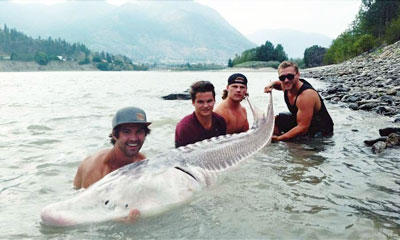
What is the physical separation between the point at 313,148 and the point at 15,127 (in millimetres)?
6318

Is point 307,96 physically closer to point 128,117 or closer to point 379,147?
point 379,147

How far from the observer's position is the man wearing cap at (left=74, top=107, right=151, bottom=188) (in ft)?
10.3

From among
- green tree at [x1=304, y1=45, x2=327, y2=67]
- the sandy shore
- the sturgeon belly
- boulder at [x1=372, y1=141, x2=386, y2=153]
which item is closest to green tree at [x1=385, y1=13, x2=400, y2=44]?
boulder at [x1=372, y1=141, x2=386, y2=153]

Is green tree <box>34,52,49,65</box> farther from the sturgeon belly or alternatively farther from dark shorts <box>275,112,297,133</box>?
the sturgeon belly

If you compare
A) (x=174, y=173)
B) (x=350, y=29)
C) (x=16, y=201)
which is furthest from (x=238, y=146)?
(x=350, y=29)

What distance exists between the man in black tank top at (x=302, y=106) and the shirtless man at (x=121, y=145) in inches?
119

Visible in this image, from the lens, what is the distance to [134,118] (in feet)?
10.3

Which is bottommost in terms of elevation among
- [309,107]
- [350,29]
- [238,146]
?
[238,146]

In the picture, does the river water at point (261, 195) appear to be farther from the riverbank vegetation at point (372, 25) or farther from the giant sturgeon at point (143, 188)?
the riverbank vegetation at point (372, 25)

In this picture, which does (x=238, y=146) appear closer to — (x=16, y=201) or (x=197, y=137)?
(x=197, y=137)

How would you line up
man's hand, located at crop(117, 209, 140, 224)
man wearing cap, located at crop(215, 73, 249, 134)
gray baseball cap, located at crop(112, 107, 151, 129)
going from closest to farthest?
man's hand, located at crop(117, 209, 140, 224)
gray baseball cap, located at crop(112, 107, 151, 129)
man wearing cap, located at crop(215, 73, 249, 134)

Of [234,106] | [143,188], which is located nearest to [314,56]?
[234,106]

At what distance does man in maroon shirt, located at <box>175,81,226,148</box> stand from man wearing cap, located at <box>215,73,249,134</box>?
59cm

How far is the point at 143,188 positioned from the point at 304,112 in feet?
12.1
